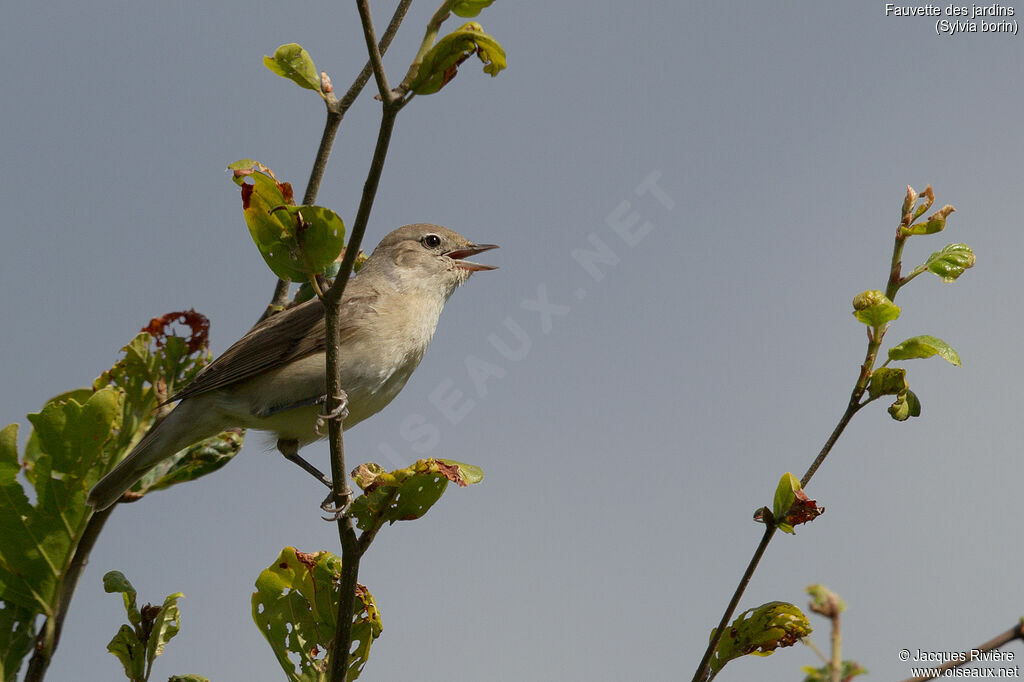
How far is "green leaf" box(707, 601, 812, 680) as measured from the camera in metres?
3.11

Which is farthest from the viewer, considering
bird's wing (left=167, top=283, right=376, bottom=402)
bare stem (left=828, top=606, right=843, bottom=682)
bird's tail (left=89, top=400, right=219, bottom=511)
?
bird's wing (left=167, top=283, right=376, bottom=402)

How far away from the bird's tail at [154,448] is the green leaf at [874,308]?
9.36 ft

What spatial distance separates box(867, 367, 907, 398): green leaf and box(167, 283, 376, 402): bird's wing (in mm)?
3357

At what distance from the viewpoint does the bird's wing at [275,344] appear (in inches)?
219


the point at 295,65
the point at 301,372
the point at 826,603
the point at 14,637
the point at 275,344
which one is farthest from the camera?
the point at 275,344

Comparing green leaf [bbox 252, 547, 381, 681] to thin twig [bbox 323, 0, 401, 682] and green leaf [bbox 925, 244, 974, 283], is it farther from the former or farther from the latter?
green leaf [bbox 925, 244, 974, 283]

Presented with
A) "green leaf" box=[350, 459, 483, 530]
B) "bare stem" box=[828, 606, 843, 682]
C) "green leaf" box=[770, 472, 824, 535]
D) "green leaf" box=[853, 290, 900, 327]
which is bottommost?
"bare stem" box=[828, 606, 843, 682]

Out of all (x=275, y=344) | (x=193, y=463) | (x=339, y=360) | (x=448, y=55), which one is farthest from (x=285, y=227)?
(x=275, y=344)

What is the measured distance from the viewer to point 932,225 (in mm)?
2807

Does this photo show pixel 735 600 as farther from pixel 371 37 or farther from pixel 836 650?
pixel 371 37

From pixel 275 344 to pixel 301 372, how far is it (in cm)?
36

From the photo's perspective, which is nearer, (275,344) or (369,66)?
(369,66)

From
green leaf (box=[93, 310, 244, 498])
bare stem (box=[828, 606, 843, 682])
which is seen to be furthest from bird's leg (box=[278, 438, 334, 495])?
bare stem (box=[828, 606, 843, 682])

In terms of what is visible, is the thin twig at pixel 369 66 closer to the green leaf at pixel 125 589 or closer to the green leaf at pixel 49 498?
the green leaf at pixel 49 498
